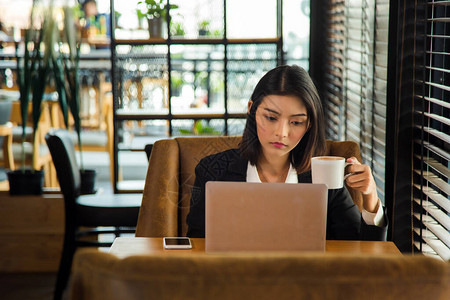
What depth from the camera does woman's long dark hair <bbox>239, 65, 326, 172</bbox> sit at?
174 centimetres

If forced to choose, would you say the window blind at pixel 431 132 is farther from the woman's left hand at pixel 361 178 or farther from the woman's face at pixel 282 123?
the woman's face at pixel 282 123

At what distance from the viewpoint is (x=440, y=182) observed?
162 cm

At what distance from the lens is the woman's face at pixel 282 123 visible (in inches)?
67.2

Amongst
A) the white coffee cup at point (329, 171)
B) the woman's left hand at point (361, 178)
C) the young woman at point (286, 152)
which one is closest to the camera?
the white coffee cup at point (329, 171)

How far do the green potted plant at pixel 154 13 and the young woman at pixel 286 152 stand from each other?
1753 mm

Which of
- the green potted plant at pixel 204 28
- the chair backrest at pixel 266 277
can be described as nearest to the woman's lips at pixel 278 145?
the chair backrest at pixel 266 277

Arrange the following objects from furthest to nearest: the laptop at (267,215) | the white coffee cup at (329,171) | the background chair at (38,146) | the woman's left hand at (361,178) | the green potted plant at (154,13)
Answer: the background chair at (38,146) → the green potted plant at (154,13) → the woman's left hand at (361,178) → the white coffee cup at (329,171) → the laptop at (267,215)

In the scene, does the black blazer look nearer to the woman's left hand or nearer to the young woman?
the young woman

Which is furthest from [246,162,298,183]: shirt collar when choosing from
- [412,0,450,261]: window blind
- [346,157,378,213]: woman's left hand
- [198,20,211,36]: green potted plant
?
[198,20,211,36]: green potted plant

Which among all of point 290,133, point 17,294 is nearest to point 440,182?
point 290,133

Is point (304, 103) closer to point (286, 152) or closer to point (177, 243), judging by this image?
point (286, 152)

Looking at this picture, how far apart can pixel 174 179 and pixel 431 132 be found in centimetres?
82

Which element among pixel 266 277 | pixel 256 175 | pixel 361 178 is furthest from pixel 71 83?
pixel 266 277

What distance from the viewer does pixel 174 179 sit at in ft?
6.51
